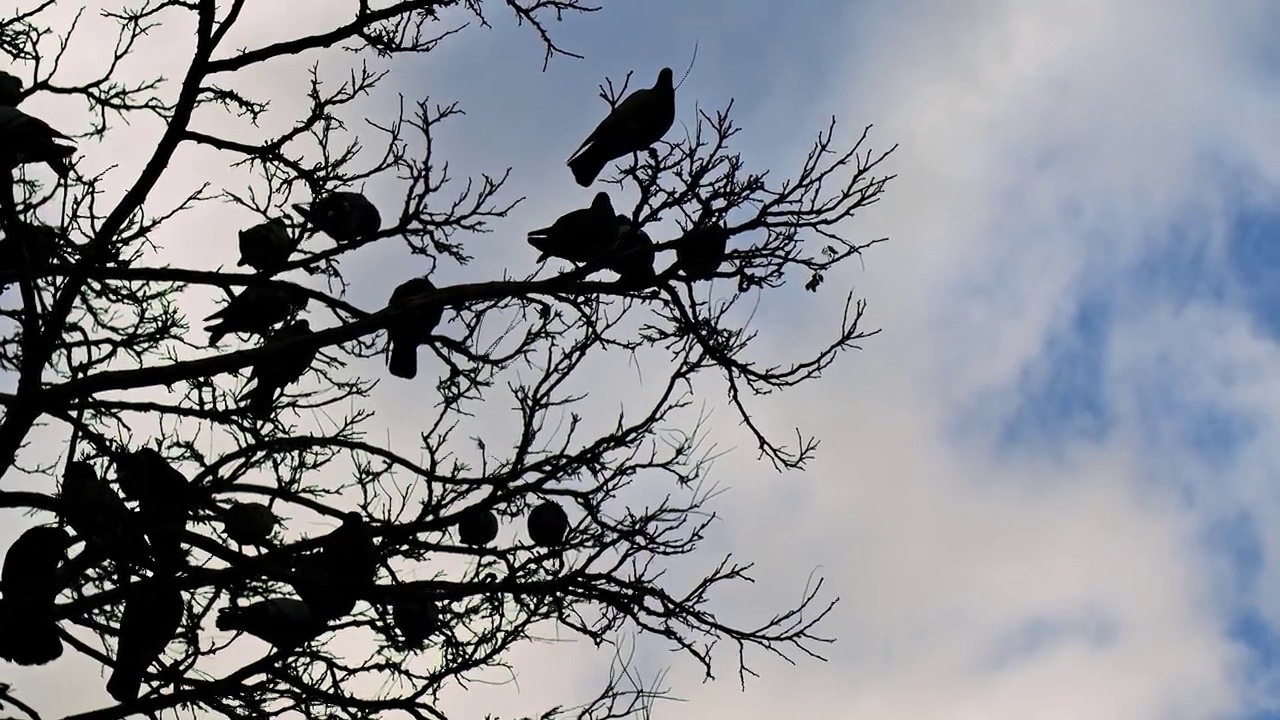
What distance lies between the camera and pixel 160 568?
535 centimetres

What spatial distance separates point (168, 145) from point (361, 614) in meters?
2.54

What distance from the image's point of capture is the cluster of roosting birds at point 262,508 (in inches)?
205

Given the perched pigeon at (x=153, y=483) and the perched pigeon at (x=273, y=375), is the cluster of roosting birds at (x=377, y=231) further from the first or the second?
the perched pigeon at (x=153, y=483)

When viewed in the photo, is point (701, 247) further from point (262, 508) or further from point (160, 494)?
point (160, 494)

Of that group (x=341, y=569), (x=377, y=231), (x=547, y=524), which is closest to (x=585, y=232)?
(x=377, y=231)

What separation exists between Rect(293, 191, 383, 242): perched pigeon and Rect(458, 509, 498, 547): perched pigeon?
153 cm

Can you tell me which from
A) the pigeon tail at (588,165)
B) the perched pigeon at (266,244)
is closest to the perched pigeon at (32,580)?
the perched pigeon at (266,244)

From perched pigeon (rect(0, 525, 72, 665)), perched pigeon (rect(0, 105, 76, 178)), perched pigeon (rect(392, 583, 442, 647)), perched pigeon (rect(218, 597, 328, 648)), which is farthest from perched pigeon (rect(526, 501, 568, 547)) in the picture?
perched pigeon (rect(0, 105, 76, 178))

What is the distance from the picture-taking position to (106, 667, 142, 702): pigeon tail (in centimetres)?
573

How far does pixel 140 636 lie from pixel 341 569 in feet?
3.51

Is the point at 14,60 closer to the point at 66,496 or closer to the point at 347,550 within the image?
the point at 66,496

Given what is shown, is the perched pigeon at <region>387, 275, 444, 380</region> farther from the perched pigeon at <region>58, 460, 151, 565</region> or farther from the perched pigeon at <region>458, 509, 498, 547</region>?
the perched pigeon at <region>58, 460, 151, 565</region>

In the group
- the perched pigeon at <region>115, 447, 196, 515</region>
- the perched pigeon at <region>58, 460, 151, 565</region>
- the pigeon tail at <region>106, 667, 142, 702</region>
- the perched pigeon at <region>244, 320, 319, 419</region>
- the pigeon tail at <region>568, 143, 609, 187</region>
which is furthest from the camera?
the pigeon tail at <region>568, 143, 609, 187</region>

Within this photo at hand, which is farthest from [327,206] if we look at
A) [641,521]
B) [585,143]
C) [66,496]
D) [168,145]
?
[641,521]
